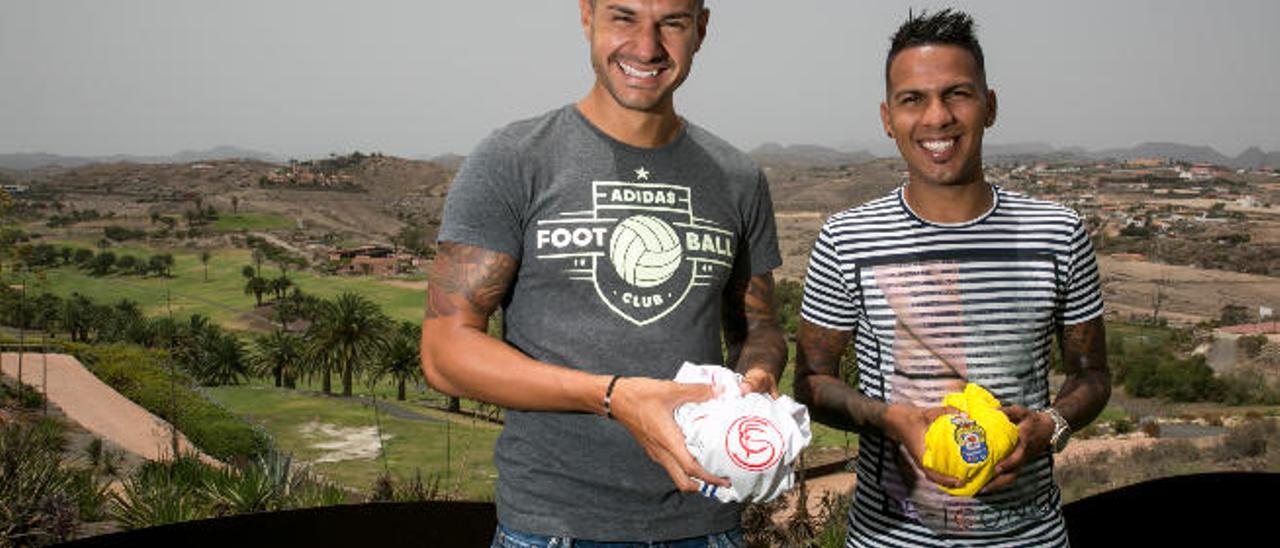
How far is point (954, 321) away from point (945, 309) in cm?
5

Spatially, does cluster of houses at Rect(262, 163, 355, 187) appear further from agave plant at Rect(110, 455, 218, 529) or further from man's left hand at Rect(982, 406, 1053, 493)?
man's left hand at Rect(982, 406, 1053, 493)

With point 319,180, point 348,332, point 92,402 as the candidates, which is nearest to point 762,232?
point 92,402

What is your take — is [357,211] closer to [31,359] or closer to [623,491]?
[31,359]

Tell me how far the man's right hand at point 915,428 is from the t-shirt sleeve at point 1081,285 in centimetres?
67

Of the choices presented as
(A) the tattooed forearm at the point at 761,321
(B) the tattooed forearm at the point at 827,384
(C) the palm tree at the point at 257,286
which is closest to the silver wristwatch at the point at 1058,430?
(B) the tattooed forearm at the point at 827,384

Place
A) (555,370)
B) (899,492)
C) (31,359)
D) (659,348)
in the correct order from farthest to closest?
1. (31,359)
2. (899,492)
3. (659,348)
4. (555,370)

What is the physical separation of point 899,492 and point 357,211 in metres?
194

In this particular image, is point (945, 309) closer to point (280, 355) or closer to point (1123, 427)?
point (1123, 427)

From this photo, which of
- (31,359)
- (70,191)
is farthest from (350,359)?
(70,191)

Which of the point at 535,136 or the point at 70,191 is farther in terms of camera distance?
the point at 70,191

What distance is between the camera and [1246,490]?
7.57 metres

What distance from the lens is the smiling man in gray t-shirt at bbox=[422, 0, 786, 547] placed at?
2.81 metres

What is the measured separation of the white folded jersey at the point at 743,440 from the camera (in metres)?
2.46

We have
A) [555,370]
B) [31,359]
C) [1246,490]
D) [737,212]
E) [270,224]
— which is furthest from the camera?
[270,224]
